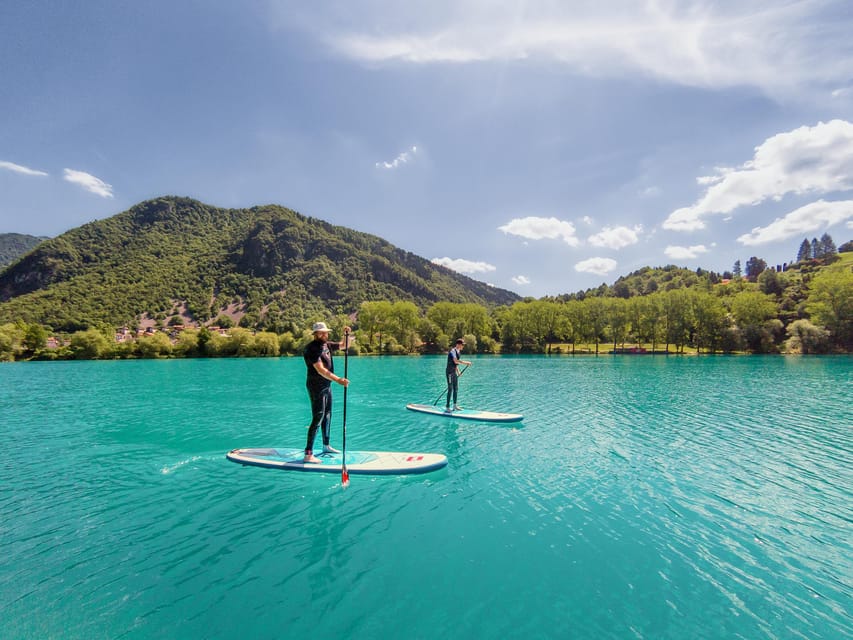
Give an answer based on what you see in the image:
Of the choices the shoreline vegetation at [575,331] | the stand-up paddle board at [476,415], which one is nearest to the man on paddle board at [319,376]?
the stand-up paddle board at [476,415]

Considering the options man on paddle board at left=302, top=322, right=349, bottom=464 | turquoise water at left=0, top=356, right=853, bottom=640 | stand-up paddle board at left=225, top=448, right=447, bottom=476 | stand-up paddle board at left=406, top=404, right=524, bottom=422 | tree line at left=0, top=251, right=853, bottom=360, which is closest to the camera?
turquoise water at left=0, top=356, right=853, bottom=640

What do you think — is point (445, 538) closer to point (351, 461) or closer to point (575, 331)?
point (351, 461)

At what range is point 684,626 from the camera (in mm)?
5234

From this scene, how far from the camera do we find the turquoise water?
5383 millimetres

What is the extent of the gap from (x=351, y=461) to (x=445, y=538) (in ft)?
15.2

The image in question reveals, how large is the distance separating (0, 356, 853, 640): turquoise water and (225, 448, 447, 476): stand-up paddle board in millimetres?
345

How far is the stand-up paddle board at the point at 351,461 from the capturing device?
10.9m

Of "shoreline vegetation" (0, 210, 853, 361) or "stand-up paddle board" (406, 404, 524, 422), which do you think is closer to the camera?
"stand-up paddle board" (406, 404, 524, 422)

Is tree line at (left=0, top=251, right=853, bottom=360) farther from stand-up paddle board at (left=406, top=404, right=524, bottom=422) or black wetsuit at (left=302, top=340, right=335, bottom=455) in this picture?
black wetsuit at (left=302, top=340, right=335, bottom=455)

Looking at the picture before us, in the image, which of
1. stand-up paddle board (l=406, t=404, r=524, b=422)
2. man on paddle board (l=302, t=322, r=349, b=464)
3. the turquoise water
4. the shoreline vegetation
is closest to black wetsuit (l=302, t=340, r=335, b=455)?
man on paddle board (l=302, t=322, r=349, b=464)

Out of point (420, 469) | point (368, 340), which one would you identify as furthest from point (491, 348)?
point (420, 469)

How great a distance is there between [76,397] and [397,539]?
34.6 meters

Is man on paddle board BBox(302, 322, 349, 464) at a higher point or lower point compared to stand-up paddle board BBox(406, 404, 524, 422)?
higher

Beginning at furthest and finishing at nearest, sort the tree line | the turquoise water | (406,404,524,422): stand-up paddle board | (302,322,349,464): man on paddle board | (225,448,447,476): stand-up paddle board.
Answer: the tree line → (406,404,524,422): stand-up paddle board → (225,448,447,476): stand-up paddle board → (302,322,349,464): man on paddle board → the turquoise water
